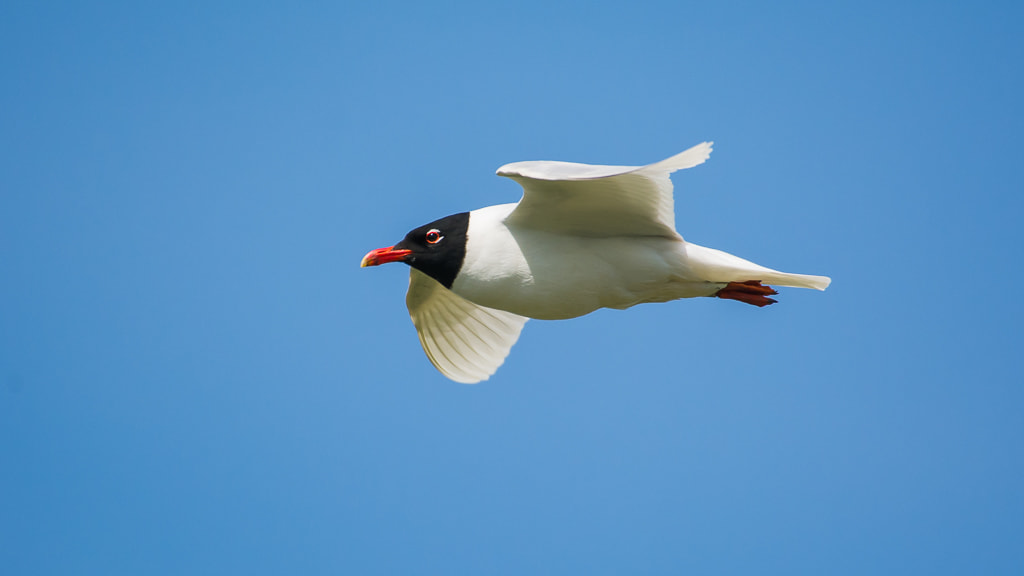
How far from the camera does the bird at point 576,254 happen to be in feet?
23.0

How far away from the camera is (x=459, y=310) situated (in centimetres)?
912

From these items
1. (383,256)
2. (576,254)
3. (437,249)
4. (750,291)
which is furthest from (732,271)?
(383,256)

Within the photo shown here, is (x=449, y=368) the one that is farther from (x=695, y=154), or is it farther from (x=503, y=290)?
(x=695, y=154)

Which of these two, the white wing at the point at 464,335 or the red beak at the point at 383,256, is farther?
the white wing at the point at 464,335

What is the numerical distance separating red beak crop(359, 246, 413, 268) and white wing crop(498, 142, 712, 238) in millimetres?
934

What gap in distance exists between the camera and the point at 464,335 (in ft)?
30.3

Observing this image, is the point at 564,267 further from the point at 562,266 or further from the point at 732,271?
the point at 732,271

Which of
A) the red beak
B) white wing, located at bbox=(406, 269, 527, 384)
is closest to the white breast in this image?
the red beak

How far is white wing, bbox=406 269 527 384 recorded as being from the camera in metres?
9.14

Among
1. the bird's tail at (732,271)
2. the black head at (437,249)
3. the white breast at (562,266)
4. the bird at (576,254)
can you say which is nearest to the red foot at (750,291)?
the bird at (576,254)

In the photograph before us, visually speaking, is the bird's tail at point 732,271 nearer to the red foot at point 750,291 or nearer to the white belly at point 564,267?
the white belly at point 564,267

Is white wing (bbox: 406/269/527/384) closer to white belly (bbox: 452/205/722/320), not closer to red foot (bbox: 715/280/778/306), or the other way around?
white belly (bbox: 452/205/722/320)

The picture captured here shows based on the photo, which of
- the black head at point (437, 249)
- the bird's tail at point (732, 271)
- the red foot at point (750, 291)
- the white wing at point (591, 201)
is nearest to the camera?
the white wing at point (591, 201)

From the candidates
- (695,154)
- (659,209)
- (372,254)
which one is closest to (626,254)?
(659,209)
